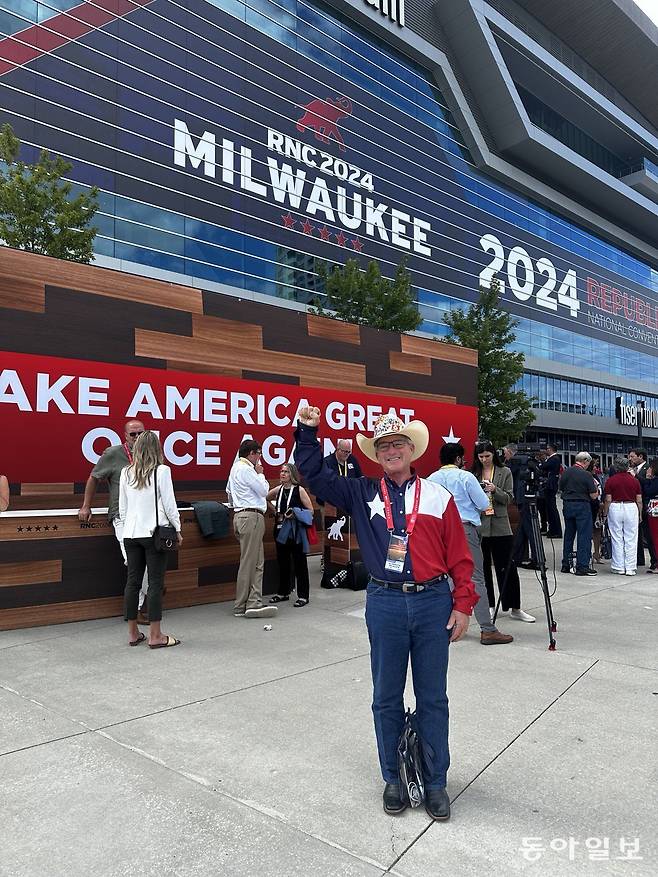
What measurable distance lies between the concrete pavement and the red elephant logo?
29.4 m

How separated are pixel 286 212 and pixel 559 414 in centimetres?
2450

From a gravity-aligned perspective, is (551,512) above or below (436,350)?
below

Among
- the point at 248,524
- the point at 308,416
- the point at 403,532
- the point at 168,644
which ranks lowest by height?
the point at 168,644

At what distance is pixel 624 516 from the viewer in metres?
9.75

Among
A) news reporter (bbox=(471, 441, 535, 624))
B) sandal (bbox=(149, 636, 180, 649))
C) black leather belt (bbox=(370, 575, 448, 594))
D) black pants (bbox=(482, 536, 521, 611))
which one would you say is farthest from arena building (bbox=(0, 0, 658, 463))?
black leather belt (bbox=(370, 575, 448, 594))

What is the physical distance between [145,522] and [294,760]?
2636 mm

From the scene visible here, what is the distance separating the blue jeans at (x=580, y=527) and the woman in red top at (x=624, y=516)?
518mm

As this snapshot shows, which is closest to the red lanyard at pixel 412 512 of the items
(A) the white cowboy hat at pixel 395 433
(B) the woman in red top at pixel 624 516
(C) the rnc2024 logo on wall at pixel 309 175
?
(A) the white cowboy hat at pixel 395 433

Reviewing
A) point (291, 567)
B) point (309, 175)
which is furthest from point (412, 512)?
point (309, 175)

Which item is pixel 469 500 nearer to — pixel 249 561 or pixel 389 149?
pixel 249 561

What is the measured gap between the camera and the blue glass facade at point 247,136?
22969 mm

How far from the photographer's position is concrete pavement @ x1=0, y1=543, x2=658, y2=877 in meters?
2.43

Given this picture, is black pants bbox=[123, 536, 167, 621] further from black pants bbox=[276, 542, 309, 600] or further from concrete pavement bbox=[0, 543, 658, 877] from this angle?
black pants bbox=[276, 542, 309, 600]

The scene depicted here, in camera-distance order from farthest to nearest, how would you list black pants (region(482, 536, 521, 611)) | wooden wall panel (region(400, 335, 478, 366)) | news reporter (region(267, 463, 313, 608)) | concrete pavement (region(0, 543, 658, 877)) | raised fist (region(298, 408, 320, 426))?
1. wooden wall panel (region(400, 335, 478, 366))
2. news reporter (region(267, 463, 313, 608))
3. black pants (region(482, 536, 521, 611))
4. raised fist (region(298, 408, 320, 426))
5. concrete pavement (region(0, 543, 658, 877))
